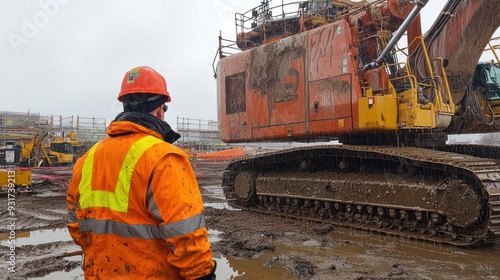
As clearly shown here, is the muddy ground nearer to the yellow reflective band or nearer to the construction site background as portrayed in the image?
the yellow reflective band

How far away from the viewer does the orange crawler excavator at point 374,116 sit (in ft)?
19.3

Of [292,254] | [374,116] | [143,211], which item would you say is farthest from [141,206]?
[374,116]

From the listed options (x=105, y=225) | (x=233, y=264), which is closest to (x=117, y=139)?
(x=105, y=225)

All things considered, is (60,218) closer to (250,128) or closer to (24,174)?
(250,128)

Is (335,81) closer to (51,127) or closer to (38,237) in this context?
(38,237)

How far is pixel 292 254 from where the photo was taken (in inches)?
210

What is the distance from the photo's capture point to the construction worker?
1860 millimetres

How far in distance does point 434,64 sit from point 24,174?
34.8 ft

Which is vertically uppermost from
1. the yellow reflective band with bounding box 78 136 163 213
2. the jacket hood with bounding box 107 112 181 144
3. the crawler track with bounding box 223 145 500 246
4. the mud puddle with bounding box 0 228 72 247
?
the jacket hood with bounding box 107 112 181 144

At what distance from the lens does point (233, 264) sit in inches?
196

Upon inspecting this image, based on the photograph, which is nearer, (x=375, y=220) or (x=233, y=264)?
(x=233, y=264)

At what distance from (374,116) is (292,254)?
2.39m

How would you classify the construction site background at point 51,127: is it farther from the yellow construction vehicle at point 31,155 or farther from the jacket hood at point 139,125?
the jacket hood at point 139,125

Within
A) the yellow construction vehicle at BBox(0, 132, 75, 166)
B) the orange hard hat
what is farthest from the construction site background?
the orange hard hat
